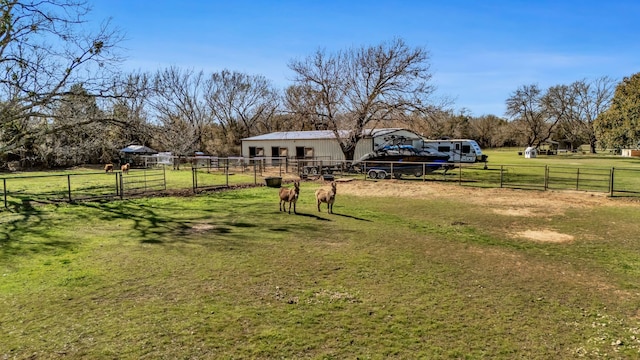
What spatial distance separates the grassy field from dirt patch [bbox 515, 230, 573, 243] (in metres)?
0.07

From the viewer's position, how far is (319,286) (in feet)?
20.0

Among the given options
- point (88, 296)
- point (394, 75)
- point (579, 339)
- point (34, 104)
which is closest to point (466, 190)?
point (394, 75)

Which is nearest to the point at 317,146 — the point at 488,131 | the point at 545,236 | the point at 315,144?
the point at 315,144

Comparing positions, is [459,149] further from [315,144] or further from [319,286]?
[319,286]

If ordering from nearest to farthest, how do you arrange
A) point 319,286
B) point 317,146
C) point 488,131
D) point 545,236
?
1. point 319,286
2. point 545,236
3. point 317,146
4. point 488,131

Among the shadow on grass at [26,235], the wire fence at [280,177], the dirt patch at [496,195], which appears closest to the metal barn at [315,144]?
the wire fence at [280,177]

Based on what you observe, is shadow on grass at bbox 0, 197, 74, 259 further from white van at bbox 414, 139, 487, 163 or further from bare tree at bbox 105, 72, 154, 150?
white van at bbox 414, 139, 487, 163

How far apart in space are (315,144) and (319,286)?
25.5 meters

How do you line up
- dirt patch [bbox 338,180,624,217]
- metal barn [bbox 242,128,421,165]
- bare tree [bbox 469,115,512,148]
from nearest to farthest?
dirt patch [bbox 338,180,624,217] → metal barn [bbox 242,128,421,165] → bare tree [bbox 469,115,512,148]

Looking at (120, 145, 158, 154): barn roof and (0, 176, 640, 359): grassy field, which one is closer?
(0, 176, 640, 359): grassy field

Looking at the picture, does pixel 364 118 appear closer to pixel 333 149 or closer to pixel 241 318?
pixel 333 149

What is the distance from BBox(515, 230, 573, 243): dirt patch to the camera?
30.2ft

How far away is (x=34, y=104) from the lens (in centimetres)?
1306

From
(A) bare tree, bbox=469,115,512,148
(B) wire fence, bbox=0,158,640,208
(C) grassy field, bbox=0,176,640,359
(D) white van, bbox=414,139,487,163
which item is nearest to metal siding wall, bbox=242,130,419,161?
(B) wire fence, bbox=0,158,640,208
